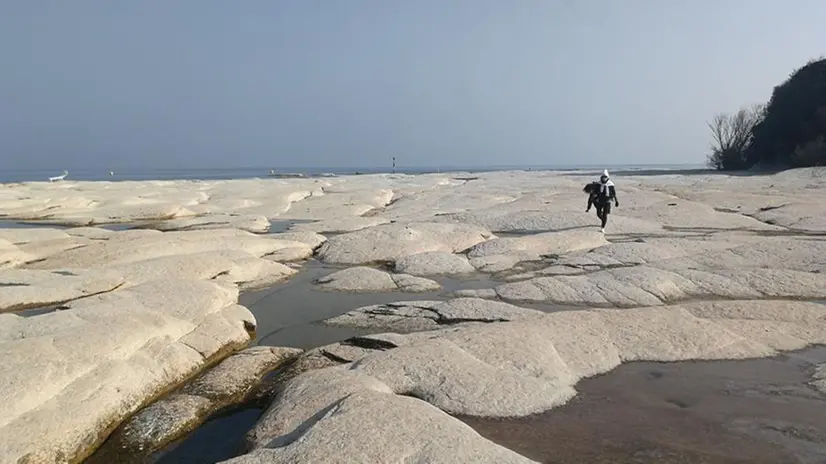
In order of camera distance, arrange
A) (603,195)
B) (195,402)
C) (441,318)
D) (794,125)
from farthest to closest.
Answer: (794,125) → (603,195) → (441,318) → (195,402)

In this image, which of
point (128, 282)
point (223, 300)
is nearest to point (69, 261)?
point (128, 282)

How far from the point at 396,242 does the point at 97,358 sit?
1162 centimetres

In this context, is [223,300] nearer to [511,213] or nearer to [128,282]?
[128,282]

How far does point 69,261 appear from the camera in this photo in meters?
15.5

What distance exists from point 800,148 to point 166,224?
6163cm

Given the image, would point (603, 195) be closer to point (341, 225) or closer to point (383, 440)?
point (341, 225)

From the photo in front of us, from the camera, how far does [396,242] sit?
1852 cm

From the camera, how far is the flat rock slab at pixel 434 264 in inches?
619

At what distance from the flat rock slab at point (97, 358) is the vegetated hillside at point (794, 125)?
2384 inches

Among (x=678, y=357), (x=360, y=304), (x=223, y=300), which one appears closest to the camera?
(x=678, y=357)

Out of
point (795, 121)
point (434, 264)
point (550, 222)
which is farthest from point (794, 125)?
point (434, 264)

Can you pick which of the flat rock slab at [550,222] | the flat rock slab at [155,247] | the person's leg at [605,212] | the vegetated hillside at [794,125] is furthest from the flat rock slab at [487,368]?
the vegetated hillside at [794,125]

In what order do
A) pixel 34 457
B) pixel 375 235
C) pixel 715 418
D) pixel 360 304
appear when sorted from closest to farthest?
pixel 34 457 < pixel 715 418 < pixel 360 304 < pixel 375 235

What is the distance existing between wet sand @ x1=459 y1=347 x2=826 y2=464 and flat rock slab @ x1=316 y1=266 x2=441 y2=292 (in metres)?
6.79
